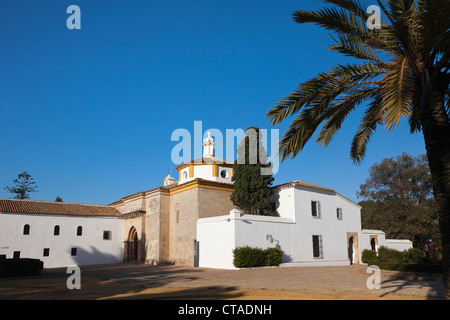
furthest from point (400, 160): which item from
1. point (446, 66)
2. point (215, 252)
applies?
point (446, 66)

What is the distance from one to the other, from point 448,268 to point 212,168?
22.1 m

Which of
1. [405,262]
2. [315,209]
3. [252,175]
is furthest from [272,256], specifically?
[405,262]

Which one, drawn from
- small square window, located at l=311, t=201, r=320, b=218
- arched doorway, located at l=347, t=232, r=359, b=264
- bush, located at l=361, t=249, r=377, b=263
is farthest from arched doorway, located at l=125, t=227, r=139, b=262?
bush, located at l=361, t=249, r=377, b=263

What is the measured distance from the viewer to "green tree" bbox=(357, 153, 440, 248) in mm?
34688

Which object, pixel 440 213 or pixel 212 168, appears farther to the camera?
pixel 212 168

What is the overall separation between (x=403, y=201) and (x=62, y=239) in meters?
32.3

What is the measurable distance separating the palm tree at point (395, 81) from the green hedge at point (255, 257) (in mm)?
12810

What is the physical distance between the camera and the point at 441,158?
6.58 metres

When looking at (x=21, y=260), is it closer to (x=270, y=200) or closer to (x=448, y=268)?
(x=270, y=200)

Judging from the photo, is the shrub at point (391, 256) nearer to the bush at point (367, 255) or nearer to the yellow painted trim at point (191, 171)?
the bush at point (367, 255)

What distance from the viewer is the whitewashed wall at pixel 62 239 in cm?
2538

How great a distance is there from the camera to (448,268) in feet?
21.3

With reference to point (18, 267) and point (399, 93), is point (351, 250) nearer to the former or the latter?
point (18, 267)

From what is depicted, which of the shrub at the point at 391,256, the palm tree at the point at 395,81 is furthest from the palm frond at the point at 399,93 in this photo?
the shrub at the point at 391,256
